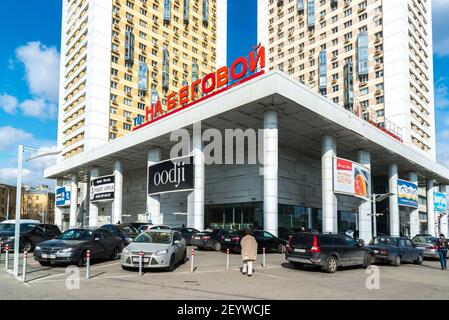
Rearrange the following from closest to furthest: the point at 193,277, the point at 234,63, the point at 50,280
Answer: the point at 50,280 < the point at 193,277 < the point at 234,63

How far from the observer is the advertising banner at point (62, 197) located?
52969 millimetres

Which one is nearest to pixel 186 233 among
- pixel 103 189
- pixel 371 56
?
pixel 103 189

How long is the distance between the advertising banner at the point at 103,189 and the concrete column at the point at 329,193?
21.7 meters

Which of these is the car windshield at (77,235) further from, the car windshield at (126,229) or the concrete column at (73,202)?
the concrete column at (73,202)

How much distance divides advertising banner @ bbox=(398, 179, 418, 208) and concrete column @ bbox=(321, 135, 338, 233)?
13.8 metres

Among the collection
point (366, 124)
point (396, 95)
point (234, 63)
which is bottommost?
point (366, 124)

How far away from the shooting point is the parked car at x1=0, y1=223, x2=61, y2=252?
19.8 meters

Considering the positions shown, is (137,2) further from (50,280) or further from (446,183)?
(50,280)

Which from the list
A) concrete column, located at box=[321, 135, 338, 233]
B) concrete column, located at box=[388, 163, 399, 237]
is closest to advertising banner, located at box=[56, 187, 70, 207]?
concrete column, located at box=[321, 135, 338, 233]

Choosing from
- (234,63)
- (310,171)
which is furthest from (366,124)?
(234,63)

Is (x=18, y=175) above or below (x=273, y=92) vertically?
below

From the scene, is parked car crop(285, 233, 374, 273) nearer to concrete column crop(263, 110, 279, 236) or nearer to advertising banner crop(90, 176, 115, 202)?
concrete column crop(263, 110, 279, 236)

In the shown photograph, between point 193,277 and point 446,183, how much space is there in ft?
178

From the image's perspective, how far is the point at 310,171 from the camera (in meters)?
40.8
